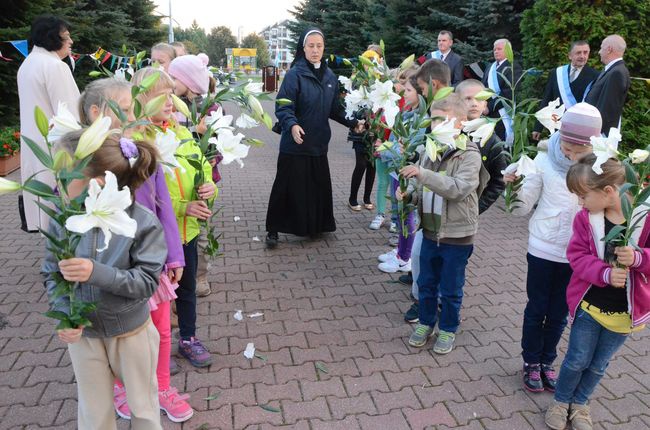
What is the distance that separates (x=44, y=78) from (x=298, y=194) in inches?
98.7

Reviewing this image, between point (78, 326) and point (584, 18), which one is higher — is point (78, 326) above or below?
below

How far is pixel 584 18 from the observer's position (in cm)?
774

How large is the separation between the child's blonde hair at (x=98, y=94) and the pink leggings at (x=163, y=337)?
994mm

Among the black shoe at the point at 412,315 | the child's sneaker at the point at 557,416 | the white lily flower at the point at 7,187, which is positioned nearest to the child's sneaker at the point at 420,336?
the black shoe at the point at 412,315

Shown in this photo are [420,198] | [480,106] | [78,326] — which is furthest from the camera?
[480,106]

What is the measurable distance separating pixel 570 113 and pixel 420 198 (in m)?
1.10

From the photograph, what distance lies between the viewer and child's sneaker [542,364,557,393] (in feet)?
10.5

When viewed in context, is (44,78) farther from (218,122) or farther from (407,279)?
(407,279)

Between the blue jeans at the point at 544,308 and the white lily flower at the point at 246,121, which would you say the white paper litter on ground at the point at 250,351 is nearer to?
the white lily flower at the point at 246,121

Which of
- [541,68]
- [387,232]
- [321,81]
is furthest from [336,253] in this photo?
[541,68]

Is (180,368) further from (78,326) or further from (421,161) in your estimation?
(421,161)

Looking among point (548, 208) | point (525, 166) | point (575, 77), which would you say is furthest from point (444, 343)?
point (575, 77)

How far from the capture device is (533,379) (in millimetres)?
3188

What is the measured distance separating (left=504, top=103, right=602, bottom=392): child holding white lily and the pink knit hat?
0.01 m
